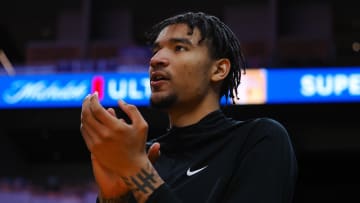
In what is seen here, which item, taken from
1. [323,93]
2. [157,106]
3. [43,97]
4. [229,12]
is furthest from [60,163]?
[157,106]

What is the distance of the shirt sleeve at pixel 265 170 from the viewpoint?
1.56 metres

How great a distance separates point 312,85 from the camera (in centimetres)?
945

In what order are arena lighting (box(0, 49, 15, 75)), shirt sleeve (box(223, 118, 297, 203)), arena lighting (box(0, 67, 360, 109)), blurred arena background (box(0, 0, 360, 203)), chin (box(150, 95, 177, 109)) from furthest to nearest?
arena lighting (box(0, 49, 15, 75))
blurred arena background (box(0, 0, 360, 203))
arena lighting (box(0, 67, 360, 109))
chin (box(150, 95, 177, 109))
shirt sleeve (box(223, 118, 297, 203))

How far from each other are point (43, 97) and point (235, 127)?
8.77 meters

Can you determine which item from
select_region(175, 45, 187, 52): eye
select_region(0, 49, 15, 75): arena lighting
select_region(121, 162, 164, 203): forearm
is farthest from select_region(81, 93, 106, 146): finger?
select_region(0, 49, 15, 75): arena lighting

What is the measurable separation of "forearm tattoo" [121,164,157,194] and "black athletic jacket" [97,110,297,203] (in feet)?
0.06

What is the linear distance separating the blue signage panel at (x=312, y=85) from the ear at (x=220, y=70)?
7494mm

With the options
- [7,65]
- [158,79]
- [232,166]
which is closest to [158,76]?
[158,79]

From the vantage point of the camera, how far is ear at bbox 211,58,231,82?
1975 mm

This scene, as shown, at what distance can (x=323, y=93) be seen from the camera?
948cm

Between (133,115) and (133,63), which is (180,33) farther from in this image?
(133,63)

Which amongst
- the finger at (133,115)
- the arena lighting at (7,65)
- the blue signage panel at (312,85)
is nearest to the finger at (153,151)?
the finger at (133,115)

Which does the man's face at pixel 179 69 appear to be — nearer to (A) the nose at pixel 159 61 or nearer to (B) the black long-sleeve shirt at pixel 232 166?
(A) the nose at pixel 159 61

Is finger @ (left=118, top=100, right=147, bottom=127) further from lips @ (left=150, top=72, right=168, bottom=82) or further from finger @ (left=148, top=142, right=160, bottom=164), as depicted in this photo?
lips @ (left=150, top=72, right=168, bottom=82)
